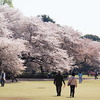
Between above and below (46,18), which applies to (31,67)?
below

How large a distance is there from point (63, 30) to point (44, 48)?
71.0ft

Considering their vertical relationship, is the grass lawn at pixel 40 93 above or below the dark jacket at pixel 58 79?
below

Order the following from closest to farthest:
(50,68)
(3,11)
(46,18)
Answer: (50,68)
(3,11)
(46,18)

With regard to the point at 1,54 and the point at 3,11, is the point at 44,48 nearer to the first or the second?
the point at 3,11

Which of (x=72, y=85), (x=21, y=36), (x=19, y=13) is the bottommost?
(x=72, y=85)

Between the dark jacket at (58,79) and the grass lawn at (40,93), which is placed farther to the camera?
the dark jacket at (58,79)

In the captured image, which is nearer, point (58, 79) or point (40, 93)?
point (58, 79)

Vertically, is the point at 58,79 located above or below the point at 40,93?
above

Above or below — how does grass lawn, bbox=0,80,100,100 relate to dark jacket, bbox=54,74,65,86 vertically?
below

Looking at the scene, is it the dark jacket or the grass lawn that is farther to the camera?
the dark jacket

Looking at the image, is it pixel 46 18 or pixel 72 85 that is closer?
pixel 72 85

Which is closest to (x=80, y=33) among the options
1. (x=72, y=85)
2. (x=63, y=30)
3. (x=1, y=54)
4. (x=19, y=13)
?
(x=63, y=30)

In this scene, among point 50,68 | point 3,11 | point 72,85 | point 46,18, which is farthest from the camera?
point 46,18

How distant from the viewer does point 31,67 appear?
61.6m
